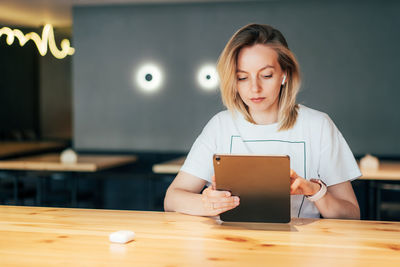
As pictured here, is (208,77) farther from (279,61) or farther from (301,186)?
(301,186)

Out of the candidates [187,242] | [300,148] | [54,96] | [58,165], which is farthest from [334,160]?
[54,96]

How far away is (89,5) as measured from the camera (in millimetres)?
5859

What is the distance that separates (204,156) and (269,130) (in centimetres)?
29

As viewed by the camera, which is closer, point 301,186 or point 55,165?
point 301,186

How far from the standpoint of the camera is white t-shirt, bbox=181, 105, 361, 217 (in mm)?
1777

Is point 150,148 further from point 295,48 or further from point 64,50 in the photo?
point 64,50

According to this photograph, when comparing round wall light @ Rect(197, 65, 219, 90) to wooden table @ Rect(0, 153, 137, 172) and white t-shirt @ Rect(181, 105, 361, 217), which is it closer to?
wooden table @ Rect(0, 153, 137, 172)

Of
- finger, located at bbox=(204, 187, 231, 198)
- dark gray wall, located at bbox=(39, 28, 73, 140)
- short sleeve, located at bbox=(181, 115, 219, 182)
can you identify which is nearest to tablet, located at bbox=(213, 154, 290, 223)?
finger, located at bbox=(204, 187, 231, 198)

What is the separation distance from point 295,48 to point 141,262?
4.71m

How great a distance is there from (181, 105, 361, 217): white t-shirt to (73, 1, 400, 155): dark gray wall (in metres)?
3.68

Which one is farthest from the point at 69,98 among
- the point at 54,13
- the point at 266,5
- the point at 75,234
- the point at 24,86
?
the point at 75,234

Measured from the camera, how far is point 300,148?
1813mm

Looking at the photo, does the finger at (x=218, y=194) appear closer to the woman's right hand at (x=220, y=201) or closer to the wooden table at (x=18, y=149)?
the woman's right hand at (x=220, y=201)

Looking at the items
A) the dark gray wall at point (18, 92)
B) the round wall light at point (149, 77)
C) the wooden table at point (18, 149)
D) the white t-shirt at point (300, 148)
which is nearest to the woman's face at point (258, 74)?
the white t-shirt at point (300, 148)
